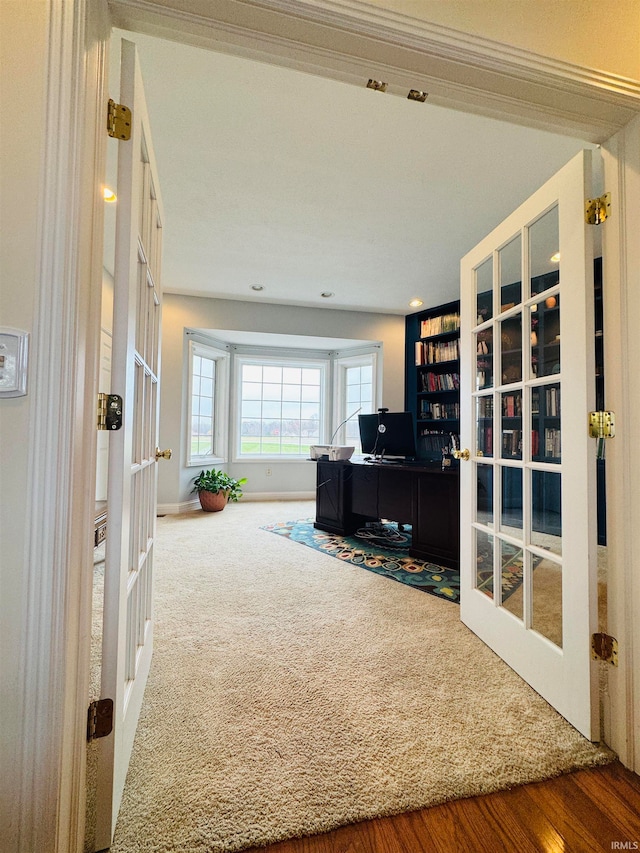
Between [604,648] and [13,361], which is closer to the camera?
[13,361]

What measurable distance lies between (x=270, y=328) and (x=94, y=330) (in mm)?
4561

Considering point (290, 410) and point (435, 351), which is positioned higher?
point (435, 351)

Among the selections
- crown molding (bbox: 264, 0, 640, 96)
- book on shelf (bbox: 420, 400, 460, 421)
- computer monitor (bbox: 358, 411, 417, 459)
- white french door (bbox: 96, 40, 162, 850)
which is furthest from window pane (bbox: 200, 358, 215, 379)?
crown molding (bbox: 264, 0, 640, 96)

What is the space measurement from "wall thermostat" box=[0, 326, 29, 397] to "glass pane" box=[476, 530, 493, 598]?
1811mm

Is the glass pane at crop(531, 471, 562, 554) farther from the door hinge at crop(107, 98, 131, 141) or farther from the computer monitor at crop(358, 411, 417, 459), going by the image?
the computer monitor at crop(358, 411, 417, 459)

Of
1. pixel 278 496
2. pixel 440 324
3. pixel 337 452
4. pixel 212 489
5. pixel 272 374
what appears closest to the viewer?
pixel 337 452

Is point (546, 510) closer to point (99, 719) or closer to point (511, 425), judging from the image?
point (511, 425)

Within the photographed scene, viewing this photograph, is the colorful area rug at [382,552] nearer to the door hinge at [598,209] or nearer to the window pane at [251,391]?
the door hinge at [598,209]

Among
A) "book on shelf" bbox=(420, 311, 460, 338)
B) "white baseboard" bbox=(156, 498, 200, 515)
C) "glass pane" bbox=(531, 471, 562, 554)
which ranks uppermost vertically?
"book on shelf" bbox=(420, 311, 460, 338)

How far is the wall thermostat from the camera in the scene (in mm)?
759

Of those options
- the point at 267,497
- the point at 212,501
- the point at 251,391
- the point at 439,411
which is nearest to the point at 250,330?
the point at 251,391

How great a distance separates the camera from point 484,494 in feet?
6.29

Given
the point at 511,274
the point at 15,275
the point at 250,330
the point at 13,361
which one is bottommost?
the point at 13,361

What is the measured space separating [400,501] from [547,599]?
196 cm
